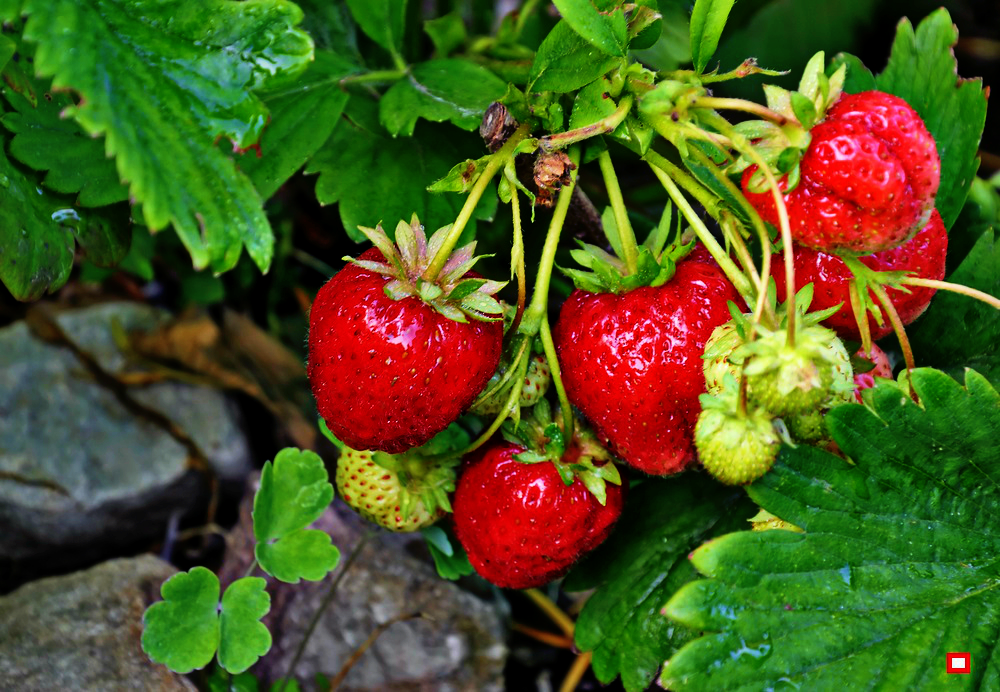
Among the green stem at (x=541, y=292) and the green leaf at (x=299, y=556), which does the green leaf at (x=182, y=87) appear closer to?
the green stem at (x=541, y=292)

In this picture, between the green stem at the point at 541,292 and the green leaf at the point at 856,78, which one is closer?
the green stem at the point at 541,292

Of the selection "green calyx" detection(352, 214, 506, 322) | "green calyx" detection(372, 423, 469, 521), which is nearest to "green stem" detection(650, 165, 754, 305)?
"green calyx" detection(352, 214, 506, 322)

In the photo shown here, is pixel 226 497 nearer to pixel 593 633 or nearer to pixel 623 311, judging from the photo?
pixel 593 633

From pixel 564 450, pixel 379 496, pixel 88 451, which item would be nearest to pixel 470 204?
pixel 564 450

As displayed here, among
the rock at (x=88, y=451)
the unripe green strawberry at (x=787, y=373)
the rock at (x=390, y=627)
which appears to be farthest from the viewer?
the rock at (x=88, y=451)

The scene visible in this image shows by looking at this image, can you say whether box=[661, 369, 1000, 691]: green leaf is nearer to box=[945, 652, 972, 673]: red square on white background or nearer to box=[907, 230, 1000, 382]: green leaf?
box=[945, 652, 972, 673]: red square on white background

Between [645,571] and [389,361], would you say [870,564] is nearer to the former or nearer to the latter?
[645,571]

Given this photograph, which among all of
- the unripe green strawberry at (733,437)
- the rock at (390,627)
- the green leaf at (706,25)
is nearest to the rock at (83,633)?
the rock at (390,627)
